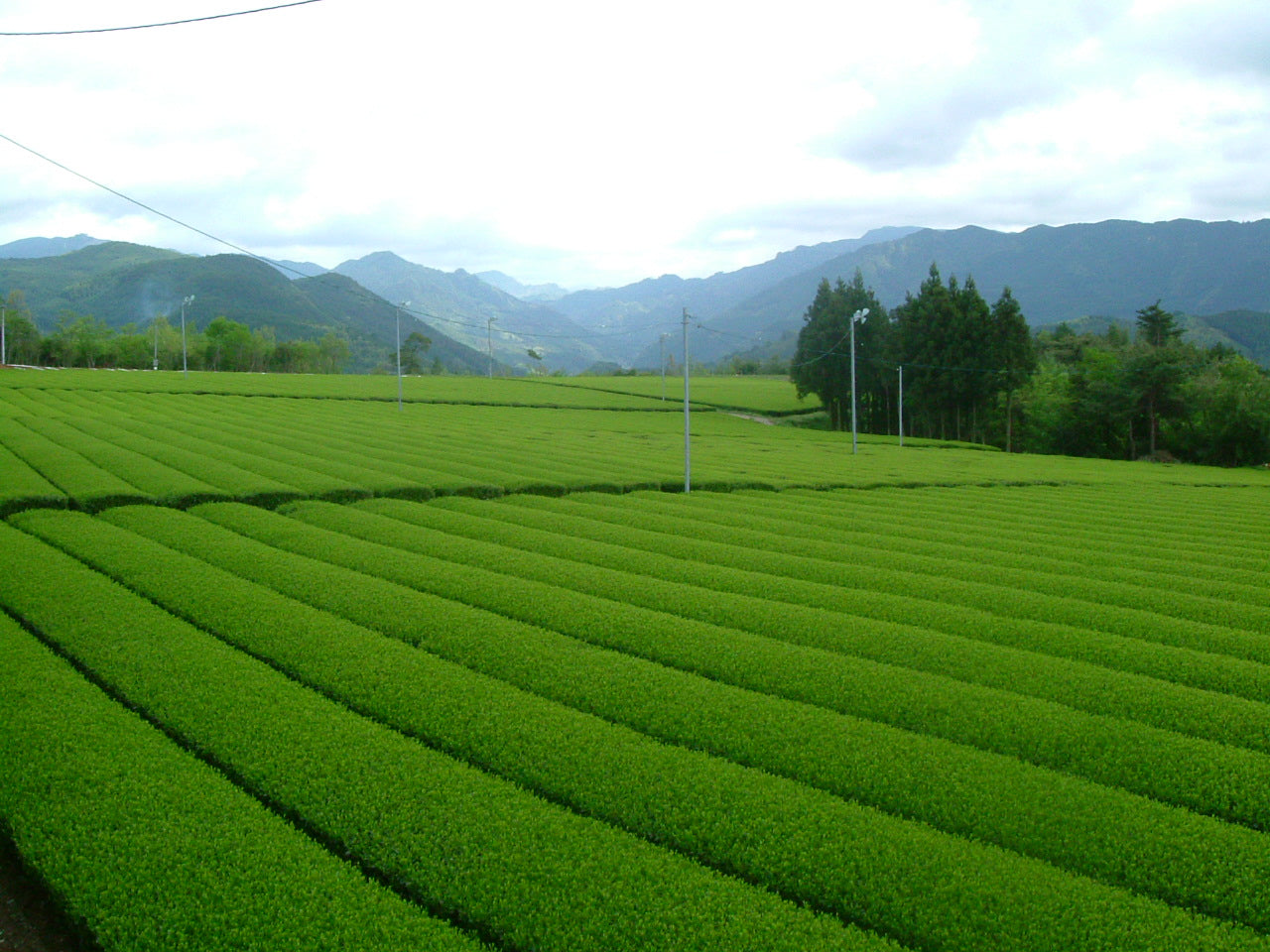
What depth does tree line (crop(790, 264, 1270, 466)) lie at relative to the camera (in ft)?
243

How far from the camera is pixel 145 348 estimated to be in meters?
134

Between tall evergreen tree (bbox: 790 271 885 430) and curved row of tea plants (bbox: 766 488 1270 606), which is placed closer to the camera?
curved row of tea plants (bbox: 766 488 1270 606)

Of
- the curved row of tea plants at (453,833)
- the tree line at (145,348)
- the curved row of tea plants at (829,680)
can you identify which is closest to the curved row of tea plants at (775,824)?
the curved row of tea plants at (453,833)

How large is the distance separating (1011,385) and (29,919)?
82.7 m

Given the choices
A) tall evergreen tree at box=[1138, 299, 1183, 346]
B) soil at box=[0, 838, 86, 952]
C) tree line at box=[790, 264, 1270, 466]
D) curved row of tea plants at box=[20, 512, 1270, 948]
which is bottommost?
soil at box=[0, 838, 86, 952]

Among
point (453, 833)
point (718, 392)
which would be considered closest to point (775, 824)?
point (453, 833)

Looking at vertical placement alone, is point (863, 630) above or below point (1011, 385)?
below

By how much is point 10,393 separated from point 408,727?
60344 mm

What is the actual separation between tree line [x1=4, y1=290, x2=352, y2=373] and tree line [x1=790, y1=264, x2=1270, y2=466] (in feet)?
291

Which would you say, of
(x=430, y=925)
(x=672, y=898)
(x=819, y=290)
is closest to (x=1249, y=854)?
(x=672, y=898)

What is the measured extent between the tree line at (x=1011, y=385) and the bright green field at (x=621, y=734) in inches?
2391

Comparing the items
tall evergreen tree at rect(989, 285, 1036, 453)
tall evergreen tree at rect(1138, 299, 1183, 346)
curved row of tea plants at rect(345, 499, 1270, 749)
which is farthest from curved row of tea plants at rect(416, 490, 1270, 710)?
tall evergreen tree at rect(1138, 299, 1183, 346)

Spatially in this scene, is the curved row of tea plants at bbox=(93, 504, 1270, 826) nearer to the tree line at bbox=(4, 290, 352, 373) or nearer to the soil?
the soil

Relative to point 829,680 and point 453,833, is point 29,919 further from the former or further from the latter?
point 829,680
